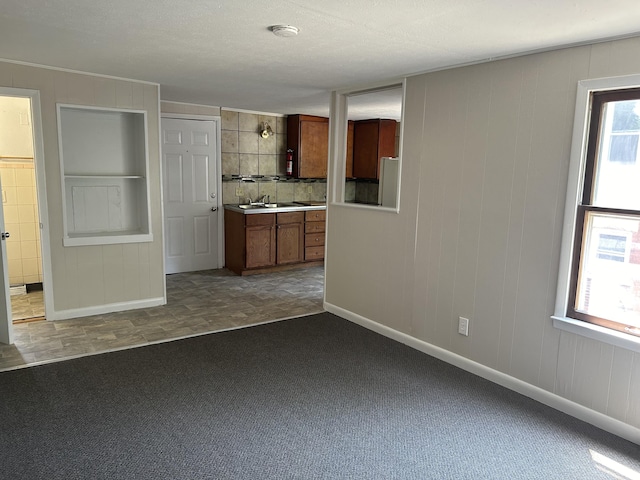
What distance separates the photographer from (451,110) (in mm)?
3354

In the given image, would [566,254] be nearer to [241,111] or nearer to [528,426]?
[528,426]

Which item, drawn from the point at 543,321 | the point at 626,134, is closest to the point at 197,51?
the point at 626,134

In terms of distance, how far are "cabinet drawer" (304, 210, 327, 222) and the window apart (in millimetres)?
4105

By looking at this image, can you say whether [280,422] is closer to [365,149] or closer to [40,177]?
[40,177]

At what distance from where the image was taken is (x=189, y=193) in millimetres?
6145

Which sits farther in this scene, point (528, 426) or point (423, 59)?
point (423, 59)

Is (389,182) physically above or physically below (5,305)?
above

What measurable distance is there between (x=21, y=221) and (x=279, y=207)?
3.05m

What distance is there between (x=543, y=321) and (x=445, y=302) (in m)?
0.76

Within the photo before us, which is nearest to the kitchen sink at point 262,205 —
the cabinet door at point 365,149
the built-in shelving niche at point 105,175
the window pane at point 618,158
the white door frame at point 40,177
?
the cabinet door at point 365,149

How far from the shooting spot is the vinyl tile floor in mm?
3604

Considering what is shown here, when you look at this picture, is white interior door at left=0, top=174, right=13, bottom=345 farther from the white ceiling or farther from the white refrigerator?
the white refrigerator

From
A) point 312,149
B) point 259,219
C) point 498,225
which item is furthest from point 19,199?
point 498,225

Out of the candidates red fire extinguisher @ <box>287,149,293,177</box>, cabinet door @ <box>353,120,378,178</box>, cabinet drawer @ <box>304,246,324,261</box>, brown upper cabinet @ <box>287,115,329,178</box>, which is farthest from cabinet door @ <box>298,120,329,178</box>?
cabinet drawer @ <box>304,246,324,261</box>
